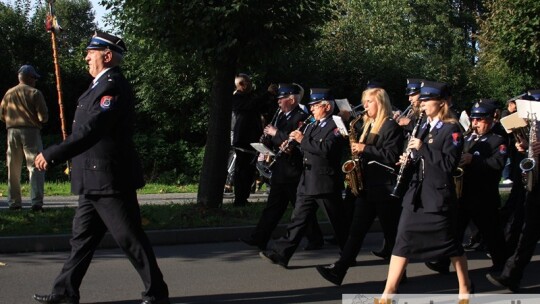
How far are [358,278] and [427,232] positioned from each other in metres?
1.81

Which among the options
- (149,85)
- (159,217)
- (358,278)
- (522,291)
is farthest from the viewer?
(149,85)

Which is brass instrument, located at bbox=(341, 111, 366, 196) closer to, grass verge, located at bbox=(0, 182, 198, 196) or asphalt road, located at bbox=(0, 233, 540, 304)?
asphalt road, located at bbox=(0, 233, 540, 304)

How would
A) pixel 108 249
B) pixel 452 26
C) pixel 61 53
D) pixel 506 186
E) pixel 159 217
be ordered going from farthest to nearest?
pixel 452 26 < pixel 61 53 < pixel 506 186 < pixel 159 217 < pixel 108 249

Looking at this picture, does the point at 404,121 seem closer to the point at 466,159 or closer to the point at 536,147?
the point at 466,159

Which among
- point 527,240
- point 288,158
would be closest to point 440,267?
point 527,240

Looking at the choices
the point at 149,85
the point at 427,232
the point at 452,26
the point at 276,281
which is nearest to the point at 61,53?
the point at 149,85

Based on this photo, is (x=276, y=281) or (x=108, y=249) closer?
(x=276, y=281)

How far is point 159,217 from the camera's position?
10227 millimetres

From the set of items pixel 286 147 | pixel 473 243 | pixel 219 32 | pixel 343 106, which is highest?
pixel 219 32

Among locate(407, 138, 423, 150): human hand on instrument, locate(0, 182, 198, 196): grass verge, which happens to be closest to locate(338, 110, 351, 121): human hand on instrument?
locate(407, 138, 423, 150): human hand on instrument

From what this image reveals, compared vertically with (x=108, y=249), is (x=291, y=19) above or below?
above

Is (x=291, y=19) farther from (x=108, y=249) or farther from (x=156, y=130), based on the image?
(x=156, y=130)

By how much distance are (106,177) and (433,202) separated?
2.42 m

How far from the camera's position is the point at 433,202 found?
6.15 m
